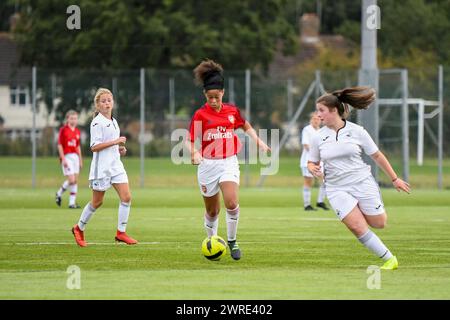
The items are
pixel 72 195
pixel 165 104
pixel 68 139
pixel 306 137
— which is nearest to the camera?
pixel 72 195

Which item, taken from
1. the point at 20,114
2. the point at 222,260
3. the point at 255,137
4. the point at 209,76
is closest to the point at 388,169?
the point at 255,137

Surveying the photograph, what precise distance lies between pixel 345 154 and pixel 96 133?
476 cm

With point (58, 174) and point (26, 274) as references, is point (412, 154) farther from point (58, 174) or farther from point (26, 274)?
point (26, 274)

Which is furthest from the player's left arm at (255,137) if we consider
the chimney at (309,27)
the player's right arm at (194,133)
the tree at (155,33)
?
the chimney at (309,27)

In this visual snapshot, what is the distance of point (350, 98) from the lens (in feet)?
42.6

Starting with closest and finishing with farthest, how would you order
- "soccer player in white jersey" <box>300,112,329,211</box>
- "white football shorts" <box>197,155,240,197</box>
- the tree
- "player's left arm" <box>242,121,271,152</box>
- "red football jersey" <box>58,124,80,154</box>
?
1. "white football shorts" <box>197,155,240,197</box>
2. "player's left arm" <box>242,121,271,152</box>
3. "soccer player in white jersey" <box>300,112,329,211</box>
4. "red football jersey" <box>58,124,80,154</box>
5. the tree

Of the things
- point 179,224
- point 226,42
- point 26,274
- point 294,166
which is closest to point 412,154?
point 294,166

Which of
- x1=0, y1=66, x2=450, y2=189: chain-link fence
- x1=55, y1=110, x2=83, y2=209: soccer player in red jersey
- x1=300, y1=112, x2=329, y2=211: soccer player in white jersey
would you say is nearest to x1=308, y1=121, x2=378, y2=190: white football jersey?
x1=300, y1=112, x2=329, y2=211: soccer player in white jersey

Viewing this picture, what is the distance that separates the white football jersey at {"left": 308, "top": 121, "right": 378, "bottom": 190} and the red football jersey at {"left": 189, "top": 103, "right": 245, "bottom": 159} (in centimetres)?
161

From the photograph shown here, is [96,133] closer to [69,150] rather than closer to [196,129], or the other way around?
[196,129]

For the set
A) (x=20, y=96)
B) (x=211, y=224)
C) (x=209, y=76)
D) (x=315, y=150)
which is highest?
(x=209, y=76)

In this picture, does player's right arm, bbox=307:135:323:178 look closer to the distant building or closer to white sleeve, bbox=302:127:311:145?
white sleeve, bbox=302:127:311:145

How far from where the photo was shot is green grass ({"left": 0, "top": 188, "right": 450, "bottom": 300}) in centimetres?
1105

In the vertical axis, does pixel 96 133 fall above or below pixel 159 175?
above
